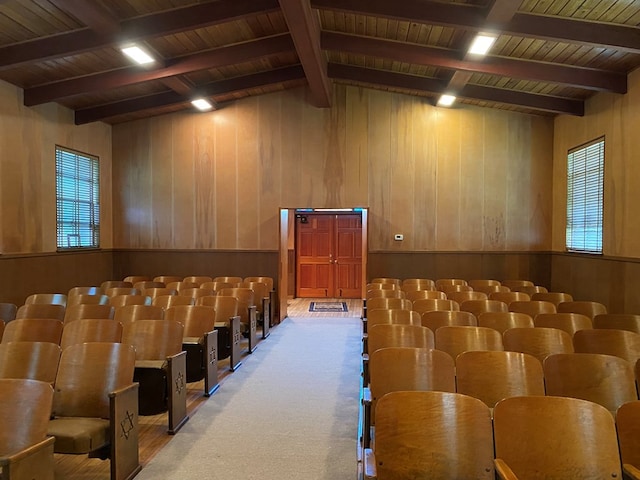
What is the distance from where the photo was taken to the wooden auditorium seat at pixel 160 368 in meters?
3.56

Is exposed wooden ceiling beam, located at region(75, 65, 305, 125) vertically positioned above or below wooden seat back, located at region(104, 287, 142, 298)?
above

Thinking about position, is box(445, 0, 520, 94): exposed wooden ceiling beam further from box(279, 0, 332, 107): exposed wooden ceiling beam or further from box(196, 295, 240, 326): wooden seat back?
box(196, 295, 240, 326): wooden seat back

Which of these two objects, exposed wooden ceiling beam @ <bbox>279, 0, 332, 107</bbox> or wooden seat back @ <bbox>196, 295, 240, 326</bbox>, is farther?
wooden seat back @ <bbox>196, 295, 240, 326</bbox>

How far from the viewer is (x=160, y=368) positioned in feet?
11.6

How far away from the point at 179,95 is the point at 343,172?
3280 mm

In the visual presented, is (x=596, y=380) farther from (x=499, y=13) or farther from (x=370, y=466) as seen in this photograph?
(x=499, y=13)

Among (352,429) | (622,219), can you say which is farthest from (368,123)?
(352,429)

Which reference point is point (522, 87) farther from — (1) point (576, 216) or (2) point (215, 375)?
(2) point (215, 375)

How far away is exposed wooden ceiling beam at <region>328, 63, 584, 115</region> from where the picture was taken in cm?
721

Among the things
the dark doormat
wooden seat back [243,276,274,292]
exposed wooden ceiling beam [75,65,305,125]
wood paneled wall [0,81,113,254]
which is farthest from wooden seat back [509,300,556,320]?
wood paneled wall [0,81,113,254]

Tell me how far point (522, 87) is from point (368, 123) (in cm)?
270

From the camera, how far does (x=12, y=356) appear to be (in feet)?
9.94

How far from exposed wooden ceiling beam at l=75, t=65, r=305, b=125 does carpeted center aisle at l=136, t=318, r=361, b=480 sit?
473 centimetres

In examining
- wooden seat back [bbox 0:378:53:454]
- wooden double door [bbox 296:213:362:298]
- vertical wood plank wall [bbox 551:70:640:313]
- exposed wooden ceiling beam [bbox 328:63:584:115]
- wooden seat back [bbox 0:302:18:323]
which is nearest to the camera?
wooden seat back [bbox 0:378:53:454]
